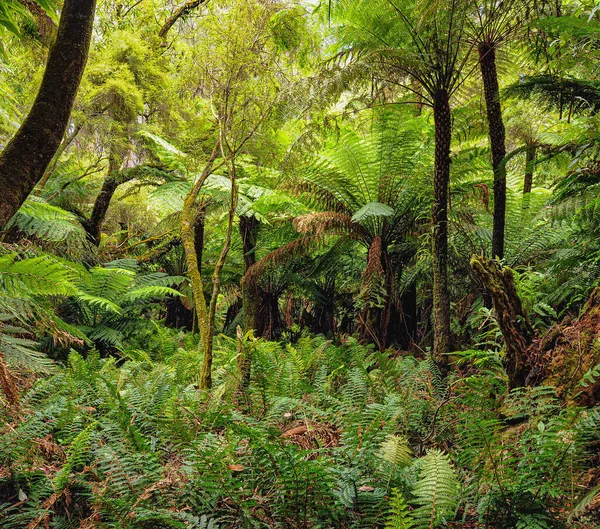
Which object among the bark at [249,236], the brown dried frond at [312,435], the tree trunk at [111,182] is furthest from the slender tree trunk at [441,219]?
the tree trunk at [111,182]

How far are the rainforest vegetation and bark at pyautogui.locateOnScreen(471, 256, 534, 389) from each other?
0.03 ft

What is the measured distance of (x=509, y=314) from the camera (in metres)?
1.98

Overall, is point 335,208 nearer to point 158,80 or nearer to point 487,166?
point 487,166

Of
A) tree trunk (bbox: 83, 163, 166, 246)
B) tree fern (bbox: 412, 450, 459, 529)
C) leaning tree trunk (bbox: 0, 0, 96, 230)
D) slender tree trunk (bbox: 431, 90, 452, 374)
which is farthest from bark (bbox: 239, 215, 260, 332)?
tree fern (bbox: 412, 450, 459, 529)

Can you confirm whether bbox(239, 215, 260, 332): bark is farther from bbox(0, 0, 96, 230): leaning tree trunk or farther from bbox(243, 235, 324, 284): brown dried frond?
bbox(0, 0, 96, 230): leaning tree trunk

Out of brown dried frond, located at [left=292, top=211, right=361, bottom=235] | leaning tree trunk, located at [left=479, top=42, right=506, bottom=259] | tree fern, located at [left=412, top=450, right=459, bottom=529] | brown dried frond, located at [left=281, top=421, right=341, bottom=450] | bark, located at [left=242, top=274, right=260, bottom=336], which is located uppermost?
leaning tree trunk, located at [left=479, top=42, right=506, bottom=259]

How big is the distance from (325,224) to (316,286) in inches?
75.2

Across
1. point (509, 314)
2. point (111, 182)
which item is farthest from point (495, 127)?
point (111, 182)

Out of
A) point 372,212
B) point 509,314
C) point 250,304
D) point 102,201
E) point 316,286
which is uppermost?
point 102,201

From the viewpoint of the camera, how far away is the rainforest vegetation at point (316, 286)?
1353mm

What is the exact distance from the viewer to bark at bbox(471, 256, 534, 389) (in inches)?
76.5

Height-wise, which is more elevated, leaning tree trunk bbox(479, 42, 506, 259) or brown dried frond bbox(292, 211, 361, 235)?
leaning tree trunk bbox(479, 42, 506, 259)

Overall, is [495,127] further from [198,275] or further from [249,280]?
[249,280]

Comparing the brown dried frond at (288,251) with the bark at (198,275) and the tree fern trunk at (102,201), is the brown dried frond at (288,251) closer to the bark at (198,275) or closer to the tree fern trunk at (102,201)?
the bark at (198,275)
